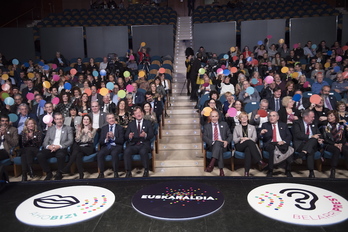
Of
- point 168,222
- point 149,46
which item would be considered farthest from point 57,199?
point 149,46

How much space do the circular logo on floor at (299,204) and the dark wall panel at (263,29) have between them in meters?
8.80

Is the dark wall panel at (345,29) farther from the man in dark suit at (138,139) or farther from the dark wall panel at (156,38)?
the man in dark suit at (138,139)

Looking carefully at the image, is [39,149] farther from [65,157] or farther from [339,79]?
[339,79]

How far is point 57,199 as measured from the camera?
9.97ft

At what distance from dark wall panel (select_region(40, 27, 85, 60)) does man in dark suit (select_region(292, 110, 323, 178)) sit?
8373 mm

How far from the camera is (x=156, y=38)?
11422 mm

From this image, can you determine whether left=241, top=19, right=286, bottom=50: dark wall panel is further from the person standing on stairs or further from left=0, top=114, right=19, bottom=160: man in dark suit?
left=0, top=114, right=19, bottom=160: man in dark suit

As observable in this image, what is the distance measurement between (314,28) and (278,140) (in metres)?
7.16

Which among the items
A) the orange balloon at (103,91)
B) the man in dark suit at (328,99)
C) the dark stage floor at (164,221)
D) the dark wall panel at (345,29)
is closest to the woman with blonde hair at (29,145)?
the orange balloon at (103,91)

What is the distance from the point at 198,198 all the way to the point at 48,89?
575 cm

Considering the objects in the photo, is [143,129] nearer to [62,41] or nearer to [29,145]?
[29,145]

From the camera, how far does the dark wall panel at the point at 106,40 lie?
11.5 m

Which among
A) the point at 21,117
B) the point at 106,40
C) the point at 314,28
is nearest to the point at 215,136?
the point at 21,117

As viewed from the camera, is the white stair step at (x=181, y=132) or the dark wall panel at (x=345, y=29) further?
the dark wall panel at (x=345, y=29)
